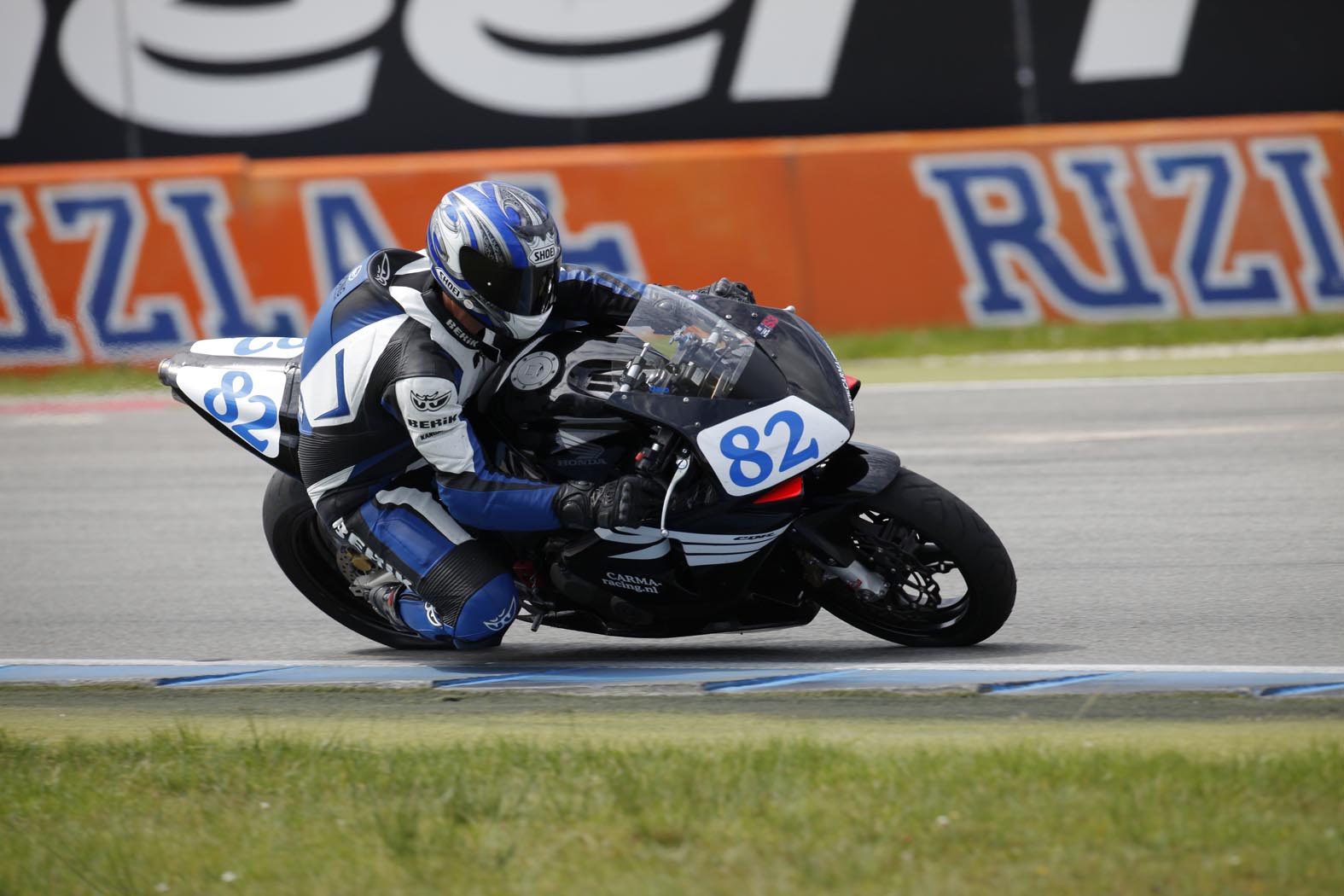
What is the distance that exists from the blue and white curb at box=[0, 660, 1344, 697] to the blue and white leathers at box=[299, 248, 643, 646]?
0.20 meters

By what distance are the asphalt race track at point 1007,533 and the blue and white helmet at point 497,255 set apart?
130 cm

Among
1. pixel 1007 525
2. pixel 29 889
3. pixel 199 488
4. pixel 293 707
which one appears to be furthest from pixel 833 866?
pixel 199 488

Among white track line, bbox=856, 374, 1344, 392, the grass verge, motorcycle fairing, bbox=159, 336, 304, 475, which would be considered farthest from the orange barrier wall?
the grass verge

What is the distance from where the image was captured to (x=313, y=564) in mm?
6148

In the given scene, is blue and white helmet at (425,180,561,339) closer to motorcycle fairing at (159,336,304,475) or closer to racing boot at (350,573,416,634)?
motorcycle fairing at (159,336,304,475)

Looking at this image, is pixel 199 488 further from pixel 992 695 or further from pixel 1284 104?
pixel 1284 104

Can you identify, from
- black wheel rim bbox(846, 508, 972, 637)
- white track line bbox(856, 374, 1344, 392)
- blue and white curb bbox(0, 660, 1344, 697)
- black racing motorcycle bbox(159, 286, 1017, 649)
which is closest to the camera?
blue and white curb bbox(0, 660, 1344, 697)

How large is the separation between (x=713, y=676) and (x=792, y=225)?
7.24 m

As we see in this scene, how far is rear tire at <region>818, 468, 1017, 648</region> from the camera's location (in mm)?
5137

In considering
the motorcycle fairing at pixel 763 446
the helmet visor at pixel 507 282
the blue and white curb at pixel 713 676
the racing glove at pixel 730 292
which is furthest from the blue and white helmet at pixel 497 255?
the blue and white curb at pixel 713 676

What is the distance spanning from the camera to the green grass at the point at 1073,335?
470 inches

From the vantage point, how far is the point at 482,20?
A: 43.9ft

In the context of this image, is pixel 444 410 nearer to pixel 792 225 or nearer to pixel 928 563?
pixel 928 563

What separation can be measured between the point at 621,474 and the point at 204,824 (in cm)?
172
